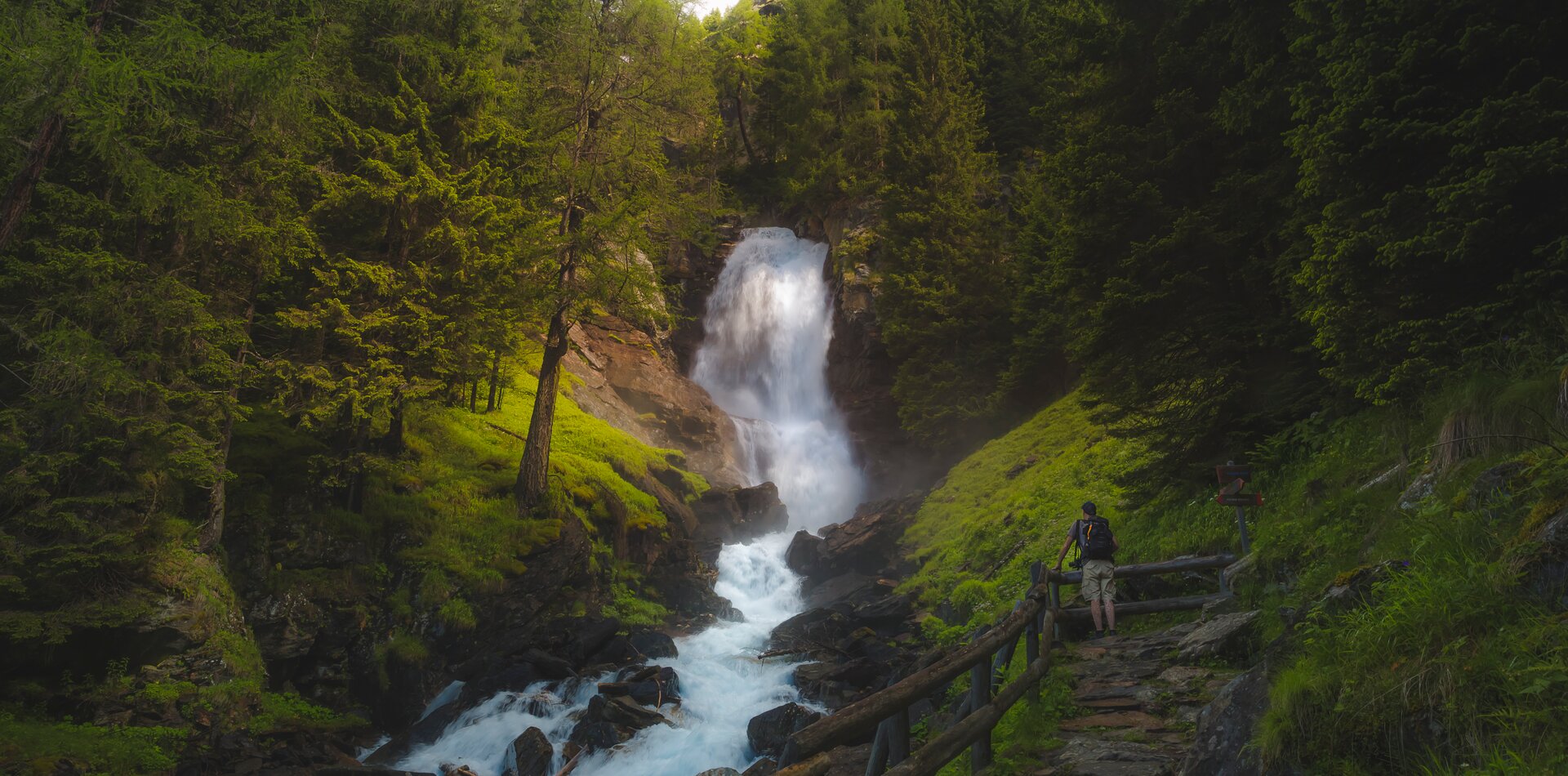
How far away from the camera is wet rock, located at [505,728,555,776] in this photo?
37.7 feet

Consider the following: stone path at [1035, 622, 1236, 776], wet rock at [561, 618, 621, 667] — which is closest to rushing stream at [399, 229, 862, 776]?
wet rock at [561, 618, 621, 667]

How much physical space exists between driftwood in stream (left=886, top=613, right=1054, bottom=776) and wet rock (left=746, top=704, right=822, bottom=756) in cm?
576

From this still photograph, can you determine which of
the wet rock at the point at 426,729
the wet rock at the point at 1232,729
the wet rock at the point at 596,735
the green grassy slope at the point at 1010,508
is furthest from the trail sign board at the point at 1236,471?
the wet rock at the point at 426,729

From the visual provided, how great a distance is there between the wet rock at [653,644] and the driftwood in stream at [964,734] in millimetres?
10242

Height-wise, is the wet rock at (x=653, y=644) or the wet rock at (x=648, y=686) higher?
the wet rock at (x=653, y=644)

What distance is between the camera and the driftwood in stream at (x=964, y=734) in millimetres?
4383

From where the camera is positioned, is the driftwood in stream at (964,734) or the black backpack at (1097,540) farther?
the black backpack at (1097,540)

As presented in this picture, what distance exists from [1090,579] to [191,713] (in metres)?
12.6

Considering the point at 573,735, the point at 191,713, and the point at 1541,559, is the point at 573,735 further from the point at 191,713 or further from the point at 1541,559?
the point at 1541,559

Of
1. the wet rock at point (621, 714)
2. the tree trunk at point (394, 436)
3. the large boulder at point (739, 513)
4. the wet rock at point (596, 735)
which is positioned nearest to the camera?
the wet rock at point (596, 735)

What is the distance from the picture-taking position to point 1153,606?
869 centimetres

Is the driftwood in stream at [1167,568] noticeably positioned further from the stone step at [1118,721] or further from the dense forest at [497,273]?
the stone step at [1118,721]

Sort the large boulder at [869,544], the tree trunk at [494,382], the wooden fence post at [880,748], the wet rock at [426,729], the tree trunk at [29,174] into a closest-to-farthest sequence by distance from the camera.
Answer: the wooden fence post at [880,748]
the tree trunk at [29,174]
the wet rock at [426,729]
the tree trunk at [494,382]
the large boulder at [869,544]

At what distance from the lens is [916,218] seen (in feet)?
92.2
